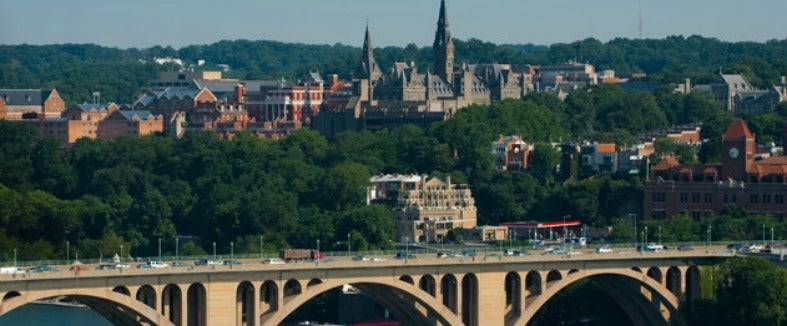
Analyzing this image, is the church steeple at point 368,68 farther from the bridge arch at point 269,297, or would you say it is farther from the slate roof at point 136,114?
the bridge arch at point 269,297

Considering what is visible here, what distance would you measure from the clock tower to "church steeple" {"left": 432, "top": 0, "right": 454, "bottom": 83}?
49892 mm

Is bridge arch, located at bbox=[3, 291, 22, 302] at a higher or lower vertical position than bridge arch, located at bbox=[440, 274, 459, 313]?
higher

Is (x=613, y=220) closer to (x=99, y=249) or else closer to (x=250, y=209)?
(x=250, y=209)

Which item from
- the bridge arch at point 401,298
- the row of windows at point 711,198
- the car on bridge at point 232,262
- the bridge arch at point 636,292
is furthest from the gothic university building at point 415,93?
the car on bridge at point 232,262

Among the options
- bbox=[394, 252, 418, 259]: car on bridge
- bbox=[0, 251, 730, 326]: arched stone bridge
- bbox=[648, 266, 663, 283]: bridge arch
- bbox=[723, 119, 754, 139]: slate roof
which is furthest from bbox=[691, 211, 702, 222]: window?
bbox=[394, 252, 418, 259]: car on bridge

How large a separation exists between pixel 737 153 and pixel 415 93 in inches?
1861

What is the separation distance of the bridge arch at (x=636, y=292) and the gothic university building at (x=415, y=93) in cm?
6223

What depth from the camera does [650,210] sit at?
104 meters

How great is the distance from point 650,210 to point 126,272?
4434 cm

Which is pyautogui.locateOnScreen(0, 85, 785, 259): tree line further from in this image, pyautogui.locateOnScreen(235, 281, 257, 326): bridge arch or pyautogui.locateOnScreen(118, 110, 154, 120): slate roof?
pyautogui.locateOnScreen(235, 281, 257, 326): bridge arch

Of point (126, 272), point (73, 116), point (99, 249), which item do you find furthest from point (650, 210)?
point (73, 116)

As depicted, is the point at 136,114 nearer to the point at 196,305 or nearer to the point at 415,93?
the point at 415,93

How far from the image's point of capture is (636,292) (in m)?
76.5

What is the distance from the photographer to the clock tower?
101000mm
